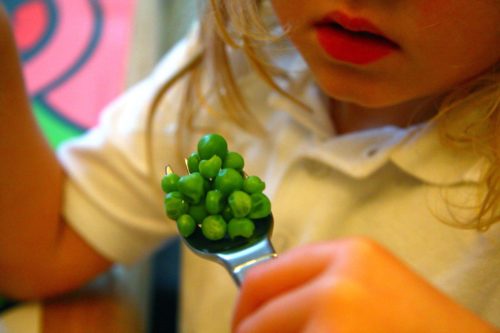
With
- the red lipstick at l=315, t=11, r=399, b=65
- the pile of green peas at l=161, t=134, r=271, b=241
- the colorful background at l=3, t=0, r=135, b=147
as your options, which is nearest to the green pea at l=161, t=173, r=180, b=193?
the pile of green peas at l=161, t=134, r=271, b=241

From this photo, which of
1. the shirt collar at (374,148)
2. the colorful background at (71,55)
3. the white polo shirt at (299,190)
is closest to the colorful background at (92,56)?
the colorful background at (71,55)

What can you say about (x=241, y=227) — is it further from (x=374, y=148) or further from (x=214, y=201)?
(x=374, y=148)

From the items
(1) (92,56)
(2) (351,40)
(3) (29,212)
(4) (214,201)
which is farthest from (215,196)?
(1) (92,56)

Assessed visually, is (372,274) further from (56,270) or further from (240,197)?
(56,270)

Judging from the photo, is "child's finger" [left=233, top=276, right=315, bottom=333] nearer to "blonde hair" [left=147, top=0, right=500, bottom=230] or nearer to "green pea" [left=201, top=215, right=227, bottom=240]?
"green pea" [left=201, top=215, right=227, bottom=240]

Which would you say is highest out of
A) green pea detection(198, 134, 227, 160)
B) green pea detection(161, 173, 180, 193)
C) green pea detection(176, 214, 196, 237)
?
green pea detection(198, 134, 227, 160)

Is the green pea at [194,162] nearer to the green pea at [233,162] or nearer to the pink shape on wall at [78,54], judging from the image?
the green pea at [233,162]
